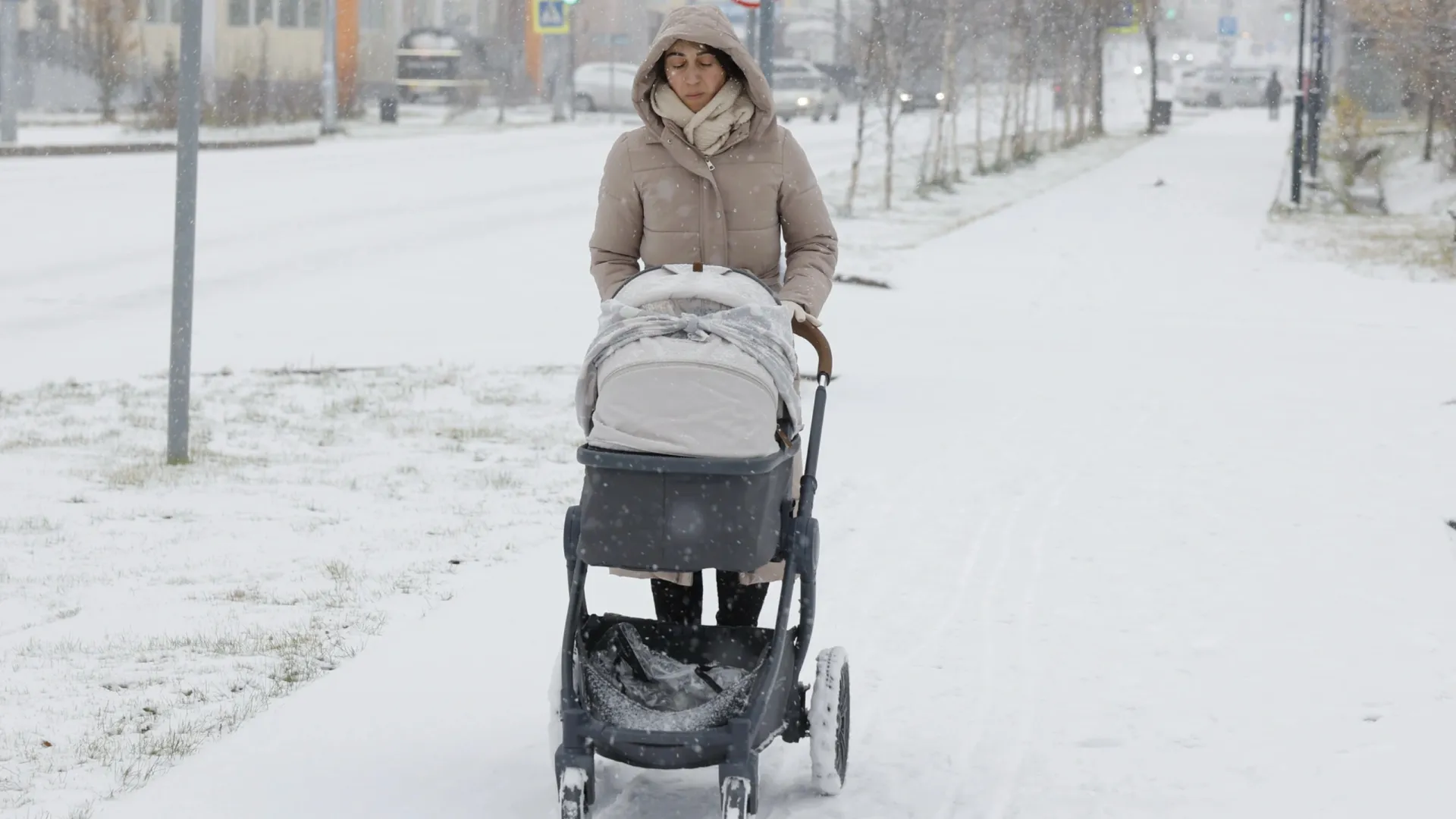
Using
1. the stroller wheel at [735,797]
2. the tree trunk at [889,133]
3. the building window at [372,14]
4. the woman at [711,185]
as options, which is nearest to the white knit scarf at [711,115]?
the woman at [711,185]

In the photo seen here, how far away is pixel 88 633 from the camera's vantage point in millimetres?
5492

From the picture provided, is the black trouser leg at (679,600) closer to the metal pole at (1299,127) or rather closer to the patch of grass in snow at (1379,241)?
the patch of grass in snow at (1379,241)

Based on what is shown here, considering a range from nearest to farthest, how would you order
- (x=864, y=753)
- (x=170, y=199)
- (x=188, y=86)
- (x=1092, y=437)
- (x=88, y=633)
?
(x=864, y=753) < (x=88, y=633) < (x=188, y=86) < (x=1092, y=437) < (x=170, y=199)

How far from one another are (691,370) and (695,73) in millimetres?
857

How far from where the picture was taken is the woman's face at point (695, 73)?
420cm

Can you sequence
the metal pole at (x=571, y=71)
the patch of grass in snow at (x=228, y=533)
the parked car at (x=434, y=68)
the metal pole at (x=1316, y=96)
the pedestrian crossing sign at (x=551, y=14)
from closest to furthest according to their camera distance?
the patch of grass in snow at (x=228, y=533), the metal pole at (x=1316, y=96), the pedestrian crossing sign at (x=551, y=14), the metal pole at (x=571, y=71), the parked car at (x=434, y=68)

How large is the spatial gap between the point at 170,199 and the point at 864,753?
19.4 meters

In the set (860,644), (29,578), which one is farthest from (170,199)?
(860,644)

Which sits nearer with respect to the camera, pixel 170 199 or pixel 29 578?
pixel 29 578

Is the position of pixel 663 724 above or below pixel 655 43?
below

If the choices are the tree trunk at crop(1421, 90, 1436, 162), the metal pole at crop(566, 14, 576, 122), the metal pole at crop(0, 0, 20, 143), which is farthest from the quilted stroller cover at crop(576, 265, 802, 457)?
the metal pole at crop(566, 14, 576, 122)

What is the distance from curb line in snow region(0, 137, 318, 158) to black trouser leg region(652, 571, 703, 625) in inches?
1009

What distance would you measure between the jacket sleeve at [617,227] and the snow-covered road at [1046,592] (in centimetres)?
125

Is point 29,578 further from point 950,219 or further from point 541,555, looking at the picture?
point 950,219
